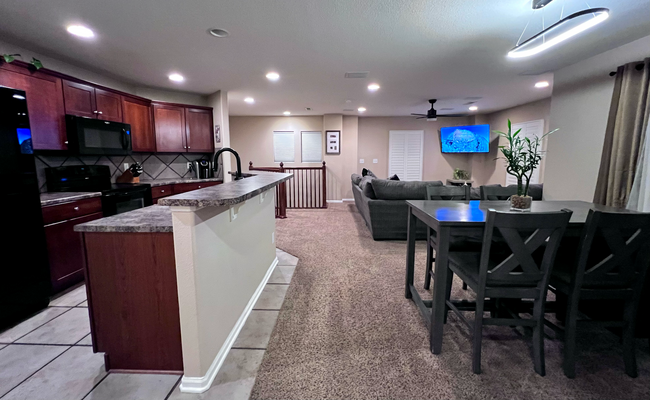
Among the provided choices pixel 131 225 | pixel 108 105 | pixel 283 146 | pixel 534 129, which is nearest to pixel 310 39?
pixel 131 225

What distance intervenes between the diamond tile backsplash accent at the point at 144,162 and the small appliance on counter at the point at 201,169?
11cm

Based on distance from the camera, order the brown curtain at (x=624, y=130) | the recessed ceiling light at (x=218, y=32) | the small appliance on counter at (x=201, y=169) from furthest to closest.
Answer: the small appliance on counter at (x=201, y=169) < the brown curtain at (x=624, y=130) < the recessed ceiling light at (x=218, y=32)

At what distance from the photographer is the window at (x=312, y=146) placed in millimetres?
7840

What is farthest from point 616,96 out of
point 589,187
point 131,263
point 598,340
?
point 131,263

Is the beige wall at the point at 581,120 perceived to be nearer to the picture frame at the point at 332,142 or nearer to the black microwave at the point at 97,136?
the picture frame at the point at 332,142

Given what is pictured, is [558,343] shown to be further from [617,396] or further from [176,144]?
[176,144]

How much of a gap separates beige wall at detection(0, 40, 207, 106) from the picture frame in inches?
133

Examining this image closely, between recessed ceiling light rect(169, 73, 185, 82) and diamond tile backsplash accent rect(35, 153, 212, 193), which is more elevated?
recessed ceiling light rect(169, 73, 185, 82)

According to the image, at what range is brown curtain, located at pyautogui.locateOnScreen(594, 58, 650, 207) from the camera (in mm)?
2680

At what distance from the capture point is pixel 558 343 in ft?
6.22


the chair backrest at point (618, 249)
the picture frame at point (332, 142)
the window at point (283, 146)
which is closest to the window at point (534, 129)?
the picture frame at point (332, 142)

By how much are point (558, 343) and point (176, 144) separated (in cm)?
523

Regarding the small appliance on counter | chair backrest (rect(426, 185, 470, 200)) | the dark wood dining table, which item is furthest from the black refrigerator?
chair backrest (rect(426, 185, 470, 200))

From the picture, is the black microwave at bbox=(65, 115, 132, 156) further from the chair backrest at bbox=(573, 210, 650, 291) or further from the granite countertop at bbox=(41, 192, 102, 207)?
the chair backrest at bbox=(573, 210, 650, 291)
